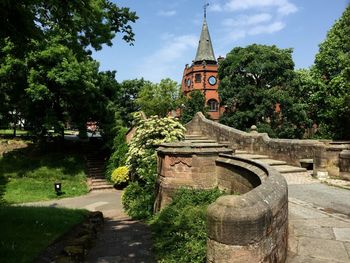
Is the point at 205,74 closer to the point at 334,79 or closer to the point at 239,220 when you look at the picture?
the point at 334,79

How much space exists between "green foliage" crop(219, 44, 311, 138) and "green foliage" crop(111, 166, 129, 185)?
15612 mm

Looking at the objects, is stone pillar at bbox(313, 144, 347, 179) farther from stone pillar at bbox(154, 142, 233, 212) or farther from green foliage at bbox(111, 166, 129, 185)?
green foliage at bbox(111, 166, 129, 185)

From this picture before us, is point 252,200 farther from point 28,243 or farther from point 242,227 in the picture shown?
point 28,243

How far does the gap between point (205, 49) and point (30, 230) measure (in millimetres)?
65234

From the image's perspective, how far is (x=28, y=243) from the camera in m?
7.80

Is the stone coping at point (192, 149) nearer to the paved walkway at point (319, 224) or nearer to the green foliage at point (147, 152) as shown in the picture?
the paved walkway at point (319, 224)

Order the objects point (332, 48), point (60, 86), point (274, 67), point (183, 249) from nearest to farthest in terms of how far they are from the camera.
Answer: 1. point (183, 249)
2. point (60, 86)
3. point (332, 48)
4. point (274, 67)

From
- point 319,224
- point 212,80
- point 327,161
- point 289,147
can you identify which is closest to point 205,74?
point 212,80

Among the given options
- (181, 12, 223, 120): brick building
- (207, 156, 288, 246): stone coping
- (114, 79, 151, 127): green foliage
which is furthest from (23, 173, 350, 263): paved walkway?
(181, 12, 223, 120): brick building

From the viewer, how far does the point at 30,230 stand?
8.86 m

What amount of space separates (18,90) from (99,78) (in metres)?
5.17

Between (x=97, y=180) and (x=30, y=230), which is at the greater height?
(x=30, y=230)

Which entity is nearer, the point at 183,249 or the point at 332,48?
the point at 183,249

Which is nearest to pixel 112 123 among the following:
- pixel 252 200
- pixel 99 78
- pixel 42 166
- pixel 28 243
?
pixel 99 78
